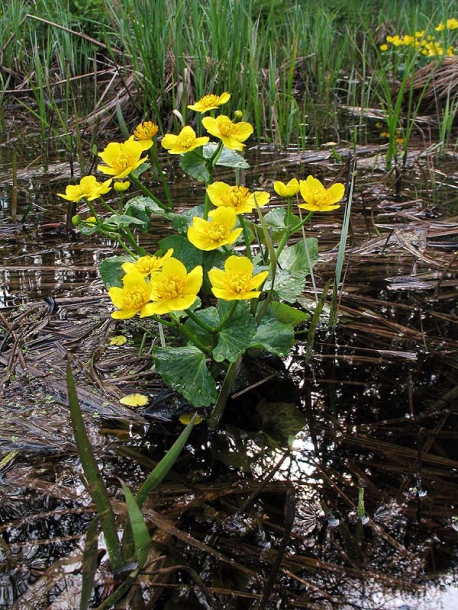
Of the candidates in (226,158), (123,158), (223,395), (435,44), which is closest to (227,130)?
(226,158)

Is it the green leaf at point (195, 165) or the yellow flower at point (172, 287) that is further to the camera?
the green leaf at point (195, 165)

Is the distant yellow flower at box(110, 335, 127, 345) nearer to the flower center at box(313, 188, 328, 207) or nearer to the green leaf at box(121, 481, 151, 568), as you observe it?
the flower center at box(313, 188, 328, 207)

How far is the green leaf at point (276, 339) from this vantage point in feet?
3.95

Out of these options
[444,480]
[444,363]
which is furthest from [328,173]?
[444,480]

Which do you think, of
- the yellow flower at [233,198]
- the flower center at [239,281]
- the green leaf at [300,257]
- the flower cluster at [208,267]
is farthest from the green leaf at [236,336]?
the green leaf at [300,257]

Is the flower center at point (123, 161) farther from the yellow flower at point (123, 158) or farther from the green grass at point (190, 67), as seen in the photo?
the green grass at point (190, 67)

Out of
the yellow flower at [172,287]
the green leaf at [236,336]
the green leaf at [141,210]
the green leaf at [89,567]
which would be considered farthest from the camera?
the green leaf at [141,210]

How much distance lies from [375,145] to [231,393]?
8.83 feet

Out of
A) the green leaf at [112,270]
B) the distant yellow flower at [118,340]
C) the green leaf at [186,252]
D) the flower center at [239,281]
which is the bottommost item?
the distant yellow flower at [118,340]

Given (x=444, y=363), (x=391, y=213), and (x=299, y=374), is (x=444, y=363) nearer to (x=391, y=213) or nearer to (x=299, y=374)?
(x=299, y=374)

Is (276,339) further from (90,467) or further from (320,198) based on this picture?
(90,467)

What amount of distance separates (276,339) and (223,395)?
163 millimetres

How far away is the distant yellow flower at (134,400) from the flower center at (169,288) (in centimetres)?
36

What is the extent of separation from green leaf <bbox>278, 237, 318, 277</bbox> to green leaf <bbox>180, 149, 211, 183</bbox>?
0.93 feet
